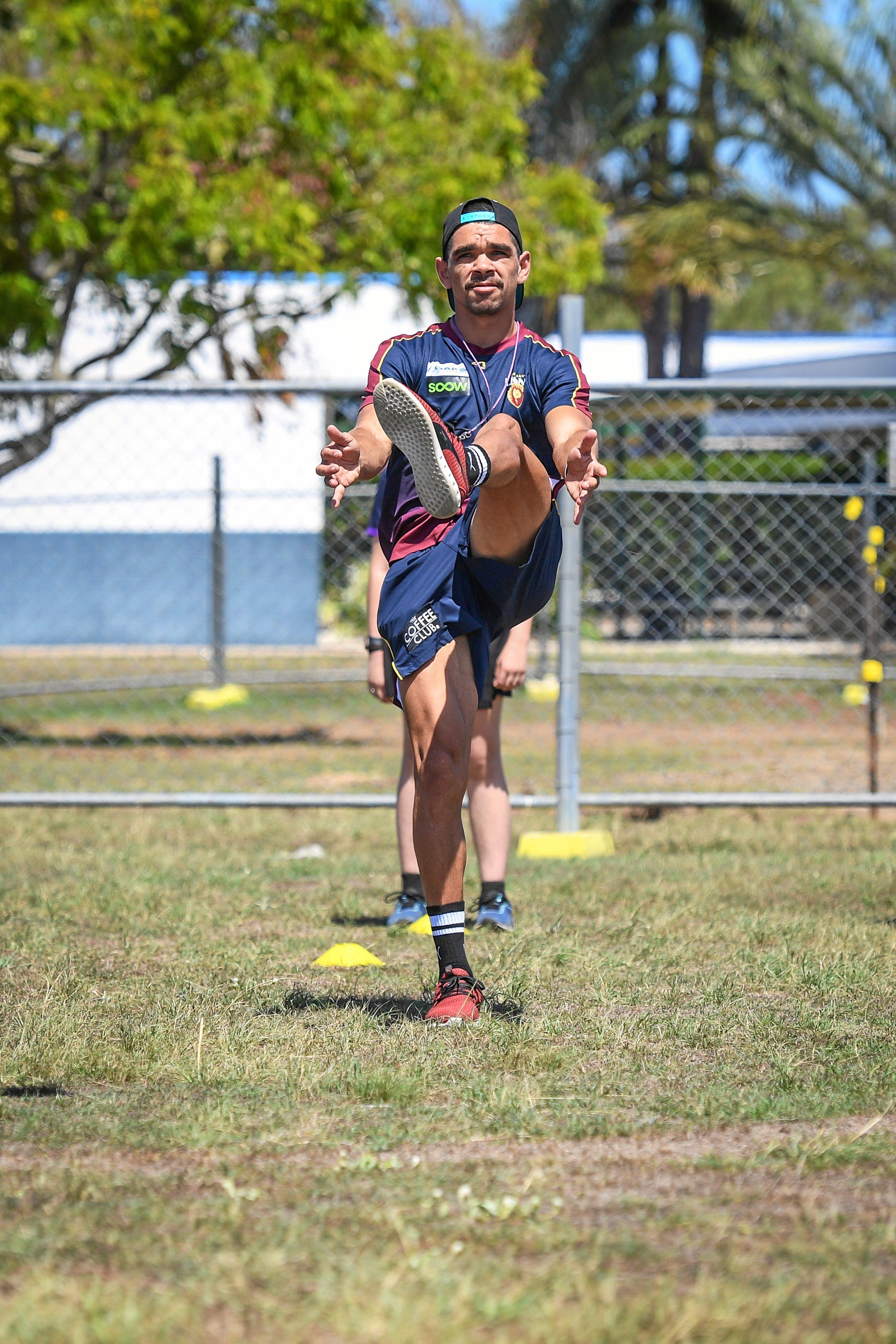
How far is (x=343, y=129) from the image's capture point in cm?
1021

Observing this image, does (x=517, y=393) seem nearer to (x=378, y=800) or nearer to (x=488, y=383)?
(x=488, y=383)

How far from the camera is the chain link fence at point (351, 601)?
27.7 ft

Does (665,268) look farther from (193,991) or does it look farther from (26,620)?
(193,991)

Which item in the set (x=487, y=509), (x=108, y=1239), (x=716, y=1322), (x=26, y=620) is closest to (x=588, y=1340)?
(x=716, y=1322)

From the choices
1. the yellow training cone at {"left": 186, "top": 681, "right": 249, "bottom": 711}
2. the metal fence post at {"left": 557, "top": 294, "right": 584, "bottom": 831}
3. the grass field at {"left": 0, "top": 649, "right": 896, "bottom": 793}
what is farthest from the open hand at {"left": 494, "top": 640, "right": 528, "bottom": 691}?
the yellow training cone at {"left": 186, "top": 681, "right": 249, "bottom": 711}

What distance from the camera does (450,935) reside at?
3387mm

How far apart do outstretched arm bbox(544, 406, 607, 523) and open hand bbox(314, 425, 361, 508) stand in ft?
1.50

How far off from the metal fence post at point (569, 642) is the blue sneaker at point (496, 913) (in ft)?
4.50

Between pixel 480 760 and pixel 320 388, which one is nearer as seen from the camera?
pixel 480 760

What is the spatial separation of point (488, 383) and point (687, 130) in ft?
59.6

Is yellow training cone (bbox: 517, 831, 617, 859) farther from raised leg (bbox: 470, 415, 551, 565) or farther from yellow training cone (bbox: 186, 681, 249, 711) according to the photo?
yellow training cone (bbox: 186, 681, 249, 711)

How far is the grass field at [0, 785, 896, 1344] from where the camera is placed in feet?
6.12

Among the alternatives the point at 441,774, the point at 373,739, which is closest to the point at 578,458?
the point at 441,774

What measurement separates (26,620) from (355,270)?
327 inches
